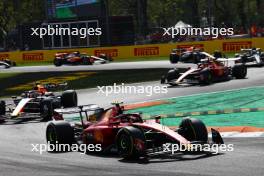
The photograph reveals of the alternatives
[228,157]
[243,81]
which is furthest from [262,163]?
[243,81]

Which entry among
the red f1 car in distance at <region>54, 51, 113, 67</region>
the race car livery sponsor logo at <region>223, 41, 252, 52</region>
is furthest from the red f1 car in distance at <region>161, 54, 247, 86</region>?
the race car livery sponsor logo at <region>223, 41, 252, 52</region>

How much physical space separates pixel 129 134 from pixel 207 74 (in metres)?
15.3

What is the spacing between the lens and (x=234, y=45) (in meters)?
47.3

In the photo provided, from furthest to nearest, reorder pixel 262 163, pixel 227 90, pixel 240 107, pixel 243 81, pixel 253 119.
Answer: pixel 243 81 < pixel 227 90 < pixel 240 107 < pixel 253 119 < pixel 262 163

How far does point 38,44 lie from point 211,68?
38.6 m

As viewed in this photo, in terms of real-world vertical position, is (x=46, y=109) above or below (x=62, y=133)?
below

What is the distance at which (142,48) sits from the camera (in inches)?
2016

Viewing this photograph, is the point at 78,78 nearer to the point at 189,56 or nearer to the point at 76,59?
the point at 189,56

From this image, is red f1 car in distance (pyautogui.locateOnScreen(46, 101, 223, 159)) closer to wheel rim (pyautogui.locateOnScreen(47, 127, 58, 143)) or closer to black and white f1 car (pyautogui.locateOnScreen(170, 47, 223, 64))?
wheel rim (pyautogui.locateOnScreen(47, 127, 58, 143))

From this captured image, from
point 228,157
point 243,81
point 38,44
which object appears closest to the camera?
point 228,157

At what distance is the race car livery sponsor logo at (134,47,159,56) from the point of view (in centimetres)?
5050

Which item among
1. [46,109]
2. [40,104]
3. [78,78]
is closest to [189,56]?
[78,78]

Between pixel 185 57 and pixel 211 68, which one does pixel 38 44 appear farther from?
pixel 211 68

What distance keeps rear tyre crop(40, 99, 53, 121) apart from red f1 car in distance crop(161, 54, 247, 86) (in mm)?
8562
